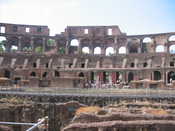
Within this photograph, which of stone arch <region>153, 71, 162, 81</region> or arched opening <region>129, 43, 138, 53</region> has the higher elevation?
arched opening <region>129, 43, 138, 53</region>

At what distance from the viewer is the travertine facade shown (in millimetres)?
36594

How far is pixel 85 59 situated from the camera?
4275cm

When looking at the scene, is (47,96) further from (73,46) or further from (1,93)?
(73,46)

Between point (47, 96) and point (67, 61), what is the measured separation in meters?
21.9

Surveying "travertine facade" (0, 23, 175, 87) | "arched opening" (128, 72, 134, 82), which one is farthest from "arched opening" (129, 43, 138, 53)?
"arched opening" (128, 72, 134, 82)

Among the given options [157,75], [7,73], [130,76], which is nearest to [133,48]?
[130,76]

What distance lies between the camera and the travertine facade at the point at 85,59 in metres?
36.6

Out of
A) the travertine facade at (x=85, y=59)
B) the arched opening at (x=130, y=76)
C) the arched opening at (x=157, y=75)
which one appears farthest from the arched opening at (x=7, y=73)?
the arched opening at (x=157, y=75)

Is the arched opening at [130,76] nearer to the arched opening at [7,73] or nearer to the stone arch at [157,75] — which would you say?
the stone arch at [157,75]

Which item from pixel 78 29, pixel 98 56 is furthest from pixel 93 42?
pixel 98 56

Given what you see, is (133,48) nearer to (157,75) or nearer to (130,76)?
(130,76)

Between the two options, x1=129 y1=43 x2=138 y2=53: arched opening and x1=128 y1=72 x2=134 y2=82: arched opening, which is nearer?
x1=128 y1=72 x2=134 y2=82: arched opening

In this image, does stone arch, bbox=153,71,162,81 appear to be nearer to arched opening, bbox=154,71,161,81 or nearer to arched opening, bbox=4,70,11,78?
arched opening, bbox=154,71,161,81

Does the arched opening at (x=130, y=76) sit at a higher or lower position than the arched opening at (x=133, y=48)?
lower
